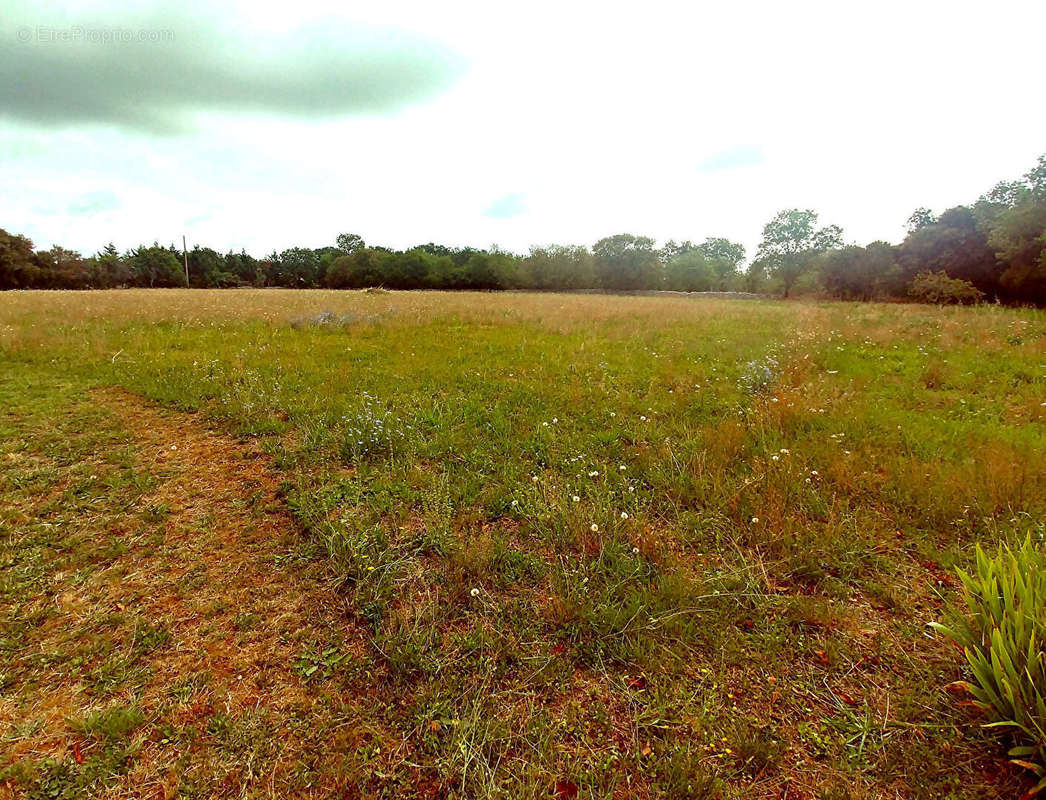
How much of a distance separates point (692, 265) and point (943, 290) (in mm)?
47466

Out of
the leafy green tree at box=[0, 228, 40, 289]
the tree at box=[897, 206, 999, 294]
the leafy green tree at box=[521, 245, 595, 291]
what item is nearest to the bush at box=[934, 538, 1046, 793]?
the tree at box=[897, 206, 999, 294]

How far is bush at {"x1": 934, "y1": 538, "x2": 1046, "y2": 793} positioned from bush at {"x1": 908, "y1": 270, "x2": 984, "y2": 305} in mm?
32659

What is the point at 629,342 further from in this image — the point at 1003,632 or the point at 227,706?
the point at 227,706

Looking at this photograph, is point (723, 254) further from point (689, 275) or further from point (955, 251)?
point (955, 251)

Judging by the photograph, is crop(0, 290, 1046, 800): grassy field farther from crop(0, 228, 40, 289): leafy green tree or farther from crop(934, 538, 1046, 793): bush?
crop(0, 228, 40, 289): leafy green tree

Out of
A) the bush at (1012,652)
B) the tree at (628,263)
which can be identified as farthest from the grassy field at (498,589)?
the tree at (628,263)

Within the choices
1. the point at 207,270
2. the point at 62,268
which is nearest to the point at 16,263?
the point at 62,268

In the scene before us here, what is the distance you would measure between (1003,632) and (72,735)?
14.7ft

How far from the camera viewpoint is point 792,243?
5228 cm

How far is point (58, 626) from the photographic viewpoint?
2.61 metres

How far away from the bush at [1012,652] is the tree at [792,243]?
57.5 meters

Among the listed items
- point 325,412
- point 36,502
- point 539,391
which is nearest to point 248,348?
point 325,412

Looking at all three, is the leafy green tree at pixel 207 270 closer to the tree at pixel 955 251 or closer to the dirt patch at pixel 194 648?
the dirt patch at pixel 194 648

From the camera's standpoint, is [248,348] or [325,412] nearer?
[325,412]
